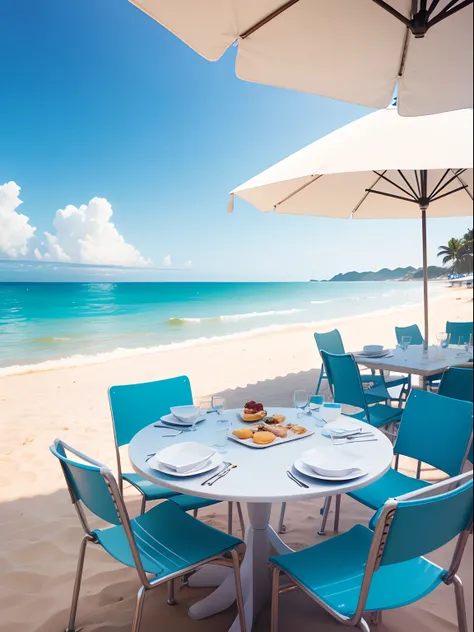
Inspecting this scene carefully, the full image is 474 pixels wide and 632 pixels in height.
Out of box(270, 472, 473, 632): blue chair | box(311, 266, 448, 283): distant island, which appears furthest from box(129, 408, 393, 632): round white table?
box(311, 266, 448, 283): distant island

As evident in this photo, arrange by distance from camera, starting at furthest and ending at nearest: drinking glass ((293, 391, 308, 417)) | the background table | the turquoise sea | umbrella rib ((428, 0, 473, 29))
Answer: the turquoise sea
the background table
drinking glass ((293, 391, 308, 417))
umbrella rib ((428, 0, 473, 29))

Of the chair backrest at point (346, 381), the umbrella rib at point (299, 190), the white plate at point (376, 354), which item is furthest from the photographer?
the umbrella rib at point (299, 190)

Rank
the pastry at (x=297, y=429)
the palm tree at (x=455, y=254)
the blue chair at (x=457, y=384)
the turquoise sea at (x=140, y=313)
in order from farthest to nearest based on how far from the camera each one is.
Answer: the palm tree at (x=455, y=254)
the turquoise sea at (x=140, y=313)
the blue chair at (x=457, y=384)
the pastry at (x=297, y=429)

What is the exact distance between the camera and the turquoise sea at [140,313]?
12305 millimetres

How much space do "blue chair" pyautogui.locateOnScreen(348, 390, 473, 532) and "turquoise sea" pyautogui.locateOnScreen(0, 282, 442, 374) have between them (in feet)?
23.9

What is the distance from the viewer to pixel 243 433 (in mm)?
1736

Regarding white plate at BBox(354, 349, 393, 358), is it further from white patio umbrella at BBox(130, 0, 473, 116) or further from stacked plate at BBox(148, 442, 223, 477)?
stacked plate at BBox(148, 442, 223, 477)

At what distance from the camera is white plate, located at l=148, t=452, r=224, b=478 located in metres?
1.40

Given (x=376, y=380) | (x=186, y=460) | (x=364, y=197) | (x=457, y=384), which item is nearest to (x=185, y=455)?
(x=186, y=460)

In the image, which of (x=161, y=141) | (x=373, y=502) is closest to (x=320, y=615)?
(x=373, y=502)

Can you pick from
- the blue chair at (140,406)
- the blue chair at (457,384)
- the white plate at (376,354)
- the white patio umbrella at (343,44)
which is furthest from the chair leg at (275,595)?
the white plate at (376,354)

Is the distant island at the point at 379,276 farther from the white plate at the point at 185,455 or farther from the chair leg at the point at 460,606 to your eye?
the chair leg at the point at 460,606

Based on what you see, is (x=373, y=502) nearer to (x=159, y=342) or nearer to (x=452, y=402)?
(x=452, y=402)

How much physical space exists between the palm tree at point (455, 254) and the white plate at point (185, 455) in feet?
54.0
